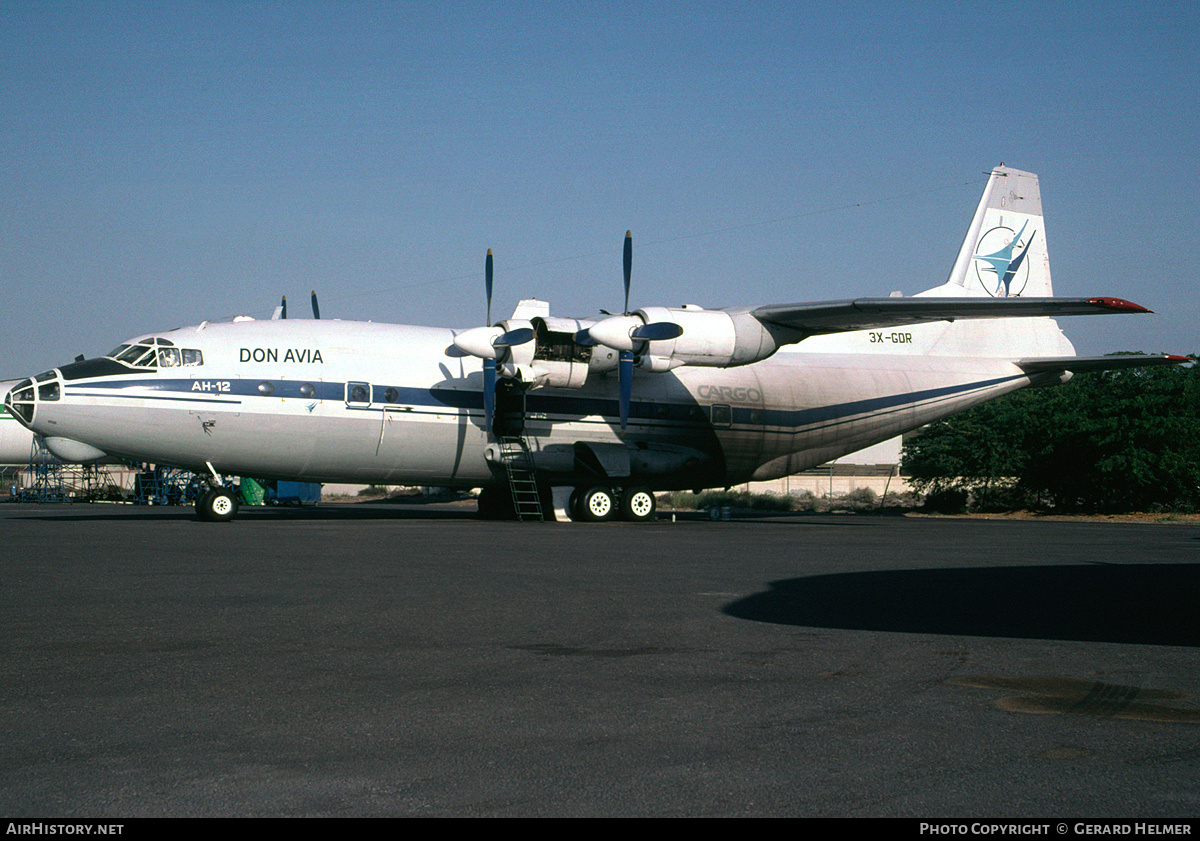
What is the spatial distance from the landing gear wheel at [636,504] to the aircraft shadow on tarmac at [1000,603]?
1413 cm

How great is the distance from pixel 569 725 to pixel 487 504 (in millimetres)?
23858

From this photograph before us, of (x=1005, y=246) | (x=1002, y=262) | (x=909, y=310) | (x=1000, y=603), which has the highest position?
(x=1005, y=246)

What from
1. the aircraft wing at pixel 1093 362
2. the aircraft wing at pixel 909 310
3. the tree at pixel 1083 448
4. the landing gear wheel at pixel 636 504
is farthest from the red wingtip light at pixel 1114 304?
the tree at pixel 1083 448

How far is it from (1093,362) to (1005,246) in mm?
5050

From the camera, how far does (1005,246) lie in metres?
31.4

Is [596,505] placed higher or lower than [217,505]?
lower

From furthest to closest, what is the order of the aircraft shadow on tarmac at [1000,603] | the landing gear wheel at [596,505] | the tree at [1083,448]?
the tree at [1083,448] → the landing gear wheel at [596,505] → the aircraft shadow on tarmac at [1000,603]

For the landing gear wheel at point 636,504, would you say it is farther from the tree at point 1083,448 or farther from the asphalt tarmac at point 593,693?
the tree at point 1083,448

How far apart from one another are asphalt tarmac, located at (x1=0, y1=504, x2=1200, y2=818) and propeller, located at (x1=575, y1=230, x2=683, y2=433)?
40.1 ft

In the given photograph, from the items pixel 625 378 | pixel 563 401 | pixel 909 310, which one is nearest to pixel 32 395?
pixel 563 401

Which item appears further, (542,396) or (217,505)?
(542,396)

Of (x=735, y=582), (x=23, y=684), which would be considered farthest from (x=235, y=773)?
(x=735, y=582)

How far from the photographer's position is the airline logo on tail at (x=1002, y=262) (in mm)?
31250

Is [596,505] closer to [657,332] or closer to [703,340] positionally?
[657,332]
